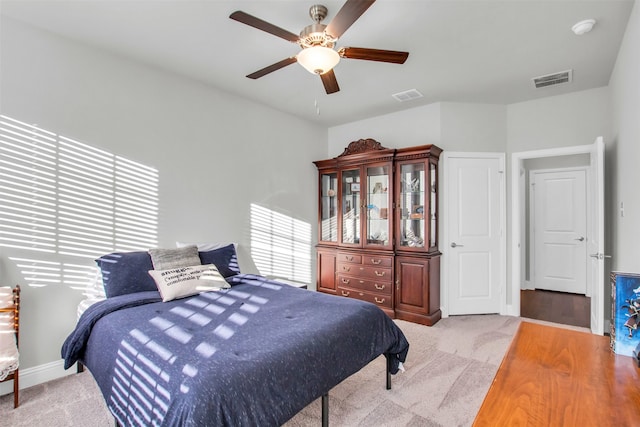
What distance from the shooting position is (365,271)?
4.19m

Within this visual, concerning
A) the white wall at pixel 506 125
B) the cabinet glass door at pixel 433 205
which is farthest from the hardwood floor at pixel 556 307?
the cabinet glass door at pixel 433 205

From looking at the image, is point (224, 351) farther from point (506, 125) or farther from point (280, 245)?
point (506, 125)

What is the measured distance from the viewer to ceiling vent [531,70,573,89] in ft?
10.4

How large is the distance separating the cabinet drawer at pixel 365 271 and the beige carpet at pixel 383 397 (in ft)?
3.65

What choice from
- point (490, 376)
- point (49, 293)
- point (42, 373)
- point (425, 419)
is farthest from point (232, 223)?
point (490, 376)

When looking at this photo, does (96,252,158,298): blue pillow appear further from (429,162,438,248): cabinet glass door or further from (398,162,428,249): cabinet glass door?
(429,162,438,248): cabinet glass door

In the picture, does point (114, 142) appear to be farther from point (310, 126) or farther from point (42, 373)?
point (310, 126)

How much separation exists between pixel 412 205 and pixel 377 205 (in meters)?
0.48

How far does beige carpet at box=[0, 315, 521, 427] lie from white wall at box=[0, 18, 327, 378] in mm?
406

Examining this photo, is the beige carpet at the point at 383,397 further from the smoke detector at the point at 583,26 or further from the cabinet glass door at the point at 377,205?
the smoke detector at the point at 583,26

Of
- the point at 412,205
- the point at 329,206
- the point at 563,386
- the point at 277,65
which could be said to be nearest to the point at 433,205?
the point at 412,205

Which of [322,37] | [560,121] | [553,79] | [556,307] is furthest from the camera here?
[556,307]

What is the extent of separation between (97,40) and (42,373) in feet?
8.94

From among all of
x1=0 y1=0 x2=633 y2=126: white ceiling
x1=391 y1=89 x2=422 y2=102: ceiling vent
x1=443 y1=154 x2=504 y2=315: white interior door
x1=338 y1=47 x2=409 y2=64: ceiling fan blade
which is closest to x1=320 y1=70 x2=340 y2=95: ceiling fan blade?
x1=338 y1=47 x2=409 y2=64: ceiling fan blade
